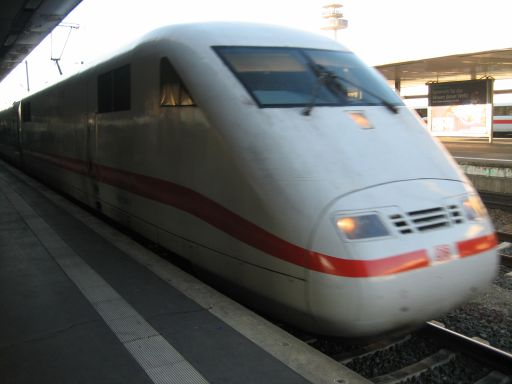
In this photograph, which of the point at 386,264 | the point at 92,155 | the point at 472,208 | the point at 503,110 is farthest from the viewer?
the point at 503,110

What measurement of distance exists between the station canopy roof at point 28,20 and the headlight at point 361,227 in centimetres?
821

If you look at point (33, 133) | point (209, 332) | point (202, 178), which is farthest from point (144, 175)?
point (33, 133)

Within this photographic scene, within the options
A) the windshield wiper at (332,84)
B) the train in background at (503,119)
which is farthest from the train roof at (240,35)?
the train in background at (503,119)

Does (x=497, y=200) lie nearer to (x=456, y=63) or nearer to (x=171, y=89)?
(x=456, y=63)

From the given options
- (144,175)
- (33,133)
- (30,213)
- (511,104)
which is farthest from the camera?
(511,104)

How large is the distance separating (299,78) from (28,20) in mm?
9016

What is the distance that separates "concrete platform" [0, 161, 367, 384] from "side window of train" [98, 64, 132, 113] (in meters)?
1.60

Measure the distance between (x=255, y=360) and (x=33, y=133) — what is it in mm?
11296

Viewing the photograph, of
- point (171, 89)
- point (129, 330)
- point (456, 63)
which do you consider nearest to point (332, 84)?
point (171, 89)

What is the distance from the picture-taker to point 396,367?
323 centimetres

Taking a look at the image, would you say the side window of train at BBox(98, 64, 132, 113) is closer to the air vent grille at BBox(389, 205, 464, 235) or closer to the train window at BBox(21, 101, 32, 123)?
the air vent grille at BBox(389, 205, 464, 235)

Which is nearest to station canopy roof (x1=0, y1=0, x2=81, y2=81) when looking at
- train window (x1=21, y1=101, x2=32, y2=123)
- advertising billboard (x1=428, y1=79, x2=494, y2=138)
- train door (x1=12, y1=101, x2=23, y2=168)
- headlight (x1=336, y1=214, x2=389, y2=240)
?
train window (x1=21, y1=101, x2=32, y2=123)

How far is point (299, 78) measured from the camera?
393cm

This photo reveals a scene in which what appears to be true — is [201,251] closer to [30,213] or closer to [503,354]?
[503,354]
